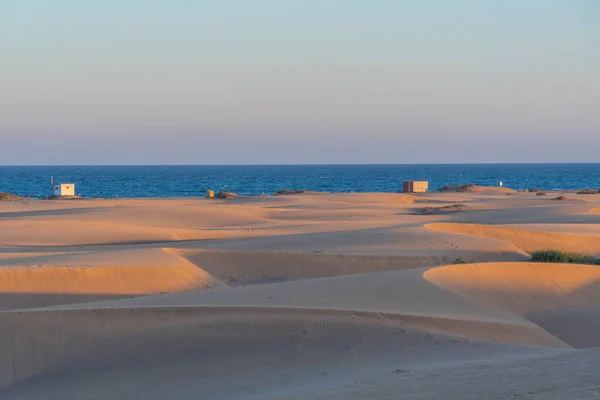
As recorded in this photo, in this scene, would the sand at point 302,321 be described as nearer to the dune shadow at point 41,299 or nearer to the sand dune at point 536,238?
the dune shadow at point 41,299

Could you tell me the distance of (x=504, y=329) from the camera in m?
12.5

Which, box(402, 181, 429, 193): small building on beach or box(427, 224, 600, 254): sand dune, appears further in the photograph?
Answer: box(402, 181, 429, 193): small building on beach

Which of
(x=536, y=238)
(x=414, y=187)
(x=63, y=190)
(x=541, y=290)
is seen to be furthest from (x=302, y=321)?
(x=414, y=187)

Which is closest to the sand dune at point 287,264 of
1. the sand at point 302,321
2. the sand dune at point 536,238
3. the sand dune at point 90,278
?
the sand at point 302,321

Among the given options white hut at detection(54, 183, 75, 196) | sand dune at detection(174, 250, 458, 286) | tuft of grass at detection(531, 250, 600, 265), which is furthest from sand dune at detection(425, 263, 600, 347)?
white hut at detection(54, 183, 75, 196)

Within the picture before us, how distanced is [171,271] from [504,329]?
24.6 feet

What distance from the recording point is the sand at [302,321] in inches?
366

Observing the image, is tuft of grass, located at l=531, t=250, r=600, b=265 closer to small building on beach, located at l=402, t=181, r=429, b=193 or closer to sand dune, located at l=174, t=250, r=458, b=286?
sand dune, located at l=174, t=250, r=458, b=286

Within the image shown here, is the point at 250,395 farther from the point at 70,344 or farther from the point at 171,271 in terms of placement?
the point at 171,271

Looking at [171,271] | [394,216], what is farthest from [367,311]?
[394,216]

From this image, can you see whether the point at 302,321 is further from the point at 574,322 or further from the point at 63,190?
the point at 63,190

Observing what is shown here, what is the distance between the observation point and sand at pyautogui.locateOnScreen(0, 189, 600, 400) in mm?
9297

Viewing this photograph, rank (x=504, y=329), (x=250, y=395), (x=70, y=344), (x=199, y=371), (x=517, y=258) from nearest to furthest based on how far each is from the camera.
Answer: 1. (x=250, y=395)
2. (x=199, y=371)
3. (x=70, y=344)
4. (x=504, y=329)
5. (x=517, y=258)

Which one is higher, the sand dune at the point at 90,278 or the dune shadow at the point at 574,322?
the sand dune at the point at 90,278
